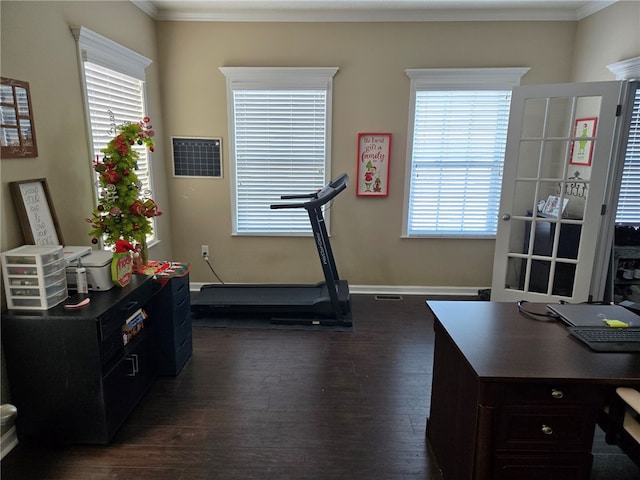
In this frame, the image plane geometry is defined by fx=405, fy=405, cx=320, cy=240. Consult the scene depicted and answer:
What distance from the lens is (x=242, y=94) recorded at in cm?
416

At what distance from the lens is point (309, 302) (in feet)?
12.5

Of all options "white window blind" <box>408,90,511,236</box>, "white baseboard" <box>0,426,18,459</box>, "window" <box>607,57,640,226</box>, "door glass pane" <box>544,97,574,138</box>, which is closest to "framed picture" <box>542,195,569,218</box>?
"window" <box>607,57,640,226</box>

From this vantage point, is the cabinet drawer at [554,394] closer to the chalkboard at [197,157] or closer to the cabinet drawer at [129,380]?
the cabinet drawer at [129,380]

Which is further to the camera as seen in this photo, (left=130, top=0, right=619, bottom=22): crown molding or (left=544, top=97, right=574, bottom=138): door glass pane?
(left=130, top=0, right=619, bottom=22): crown molding

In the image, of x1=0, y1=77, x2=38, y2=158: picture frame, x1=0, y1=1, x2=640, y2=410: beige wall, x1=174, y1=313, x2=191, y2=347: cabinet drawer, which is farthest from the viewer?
x1=0, y1=1, x2=640, y2=410: beige wall

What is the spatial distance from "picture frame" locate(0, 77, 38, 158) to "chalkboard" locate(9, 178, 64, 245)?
0.56 feet

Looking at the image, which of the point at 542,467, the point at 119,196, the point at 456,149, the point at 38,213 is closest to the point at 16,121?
the point at 38,213

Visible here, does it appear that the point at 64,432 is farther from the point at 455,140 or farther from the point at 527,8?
the point at 527,8

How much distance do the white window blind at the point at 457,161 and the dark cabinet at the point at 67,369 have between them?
320cm

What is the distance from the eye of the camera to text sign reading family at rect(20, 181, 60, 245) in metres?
2.25

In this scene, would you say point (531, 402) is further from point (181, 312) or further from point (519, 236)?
point (519, 236)

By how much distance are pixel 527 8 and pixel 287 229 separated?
10.5 feet

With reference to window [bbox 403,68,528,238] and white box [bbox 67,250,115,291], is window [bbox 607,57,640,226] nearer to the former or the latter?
window [bbox 403,68,528,238]

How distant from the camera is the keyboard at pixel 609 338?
162cm
